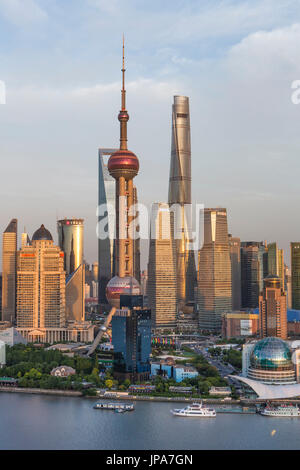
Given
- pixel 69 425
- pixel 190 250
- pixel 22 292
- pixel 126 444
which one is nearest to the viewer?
pixel 126 444

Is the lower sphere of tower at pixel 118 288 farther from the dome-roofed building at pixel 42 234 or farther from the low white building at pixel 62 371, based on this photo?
the low white building at pixel 62 371

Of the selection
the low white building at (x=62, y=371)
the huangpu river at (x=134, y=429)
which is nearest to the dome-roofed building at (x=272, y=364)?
the huangpu river at (x=134, y=429)

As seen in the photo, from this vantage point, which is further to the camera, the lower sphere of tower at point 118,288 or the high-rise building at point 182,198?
the high-rise building at point 182,198

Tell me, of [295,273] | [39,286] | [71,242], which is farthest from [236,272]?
[39,286]

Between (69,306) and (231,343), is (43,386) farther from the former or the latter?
(69,306)

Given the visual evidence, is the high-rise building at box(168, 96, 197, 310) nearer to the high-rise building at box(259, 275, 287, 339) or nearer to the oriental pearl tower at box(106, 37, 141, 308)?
the oriental pearl tower at box(106, 37, 141, 308)
